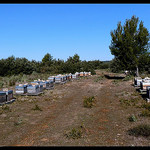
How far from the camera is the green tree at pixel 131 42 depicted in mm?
28297

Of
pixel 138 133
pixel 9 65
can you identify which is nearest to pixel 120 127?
pixel 138 133

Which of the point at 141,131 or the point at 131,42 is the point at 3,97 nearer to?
the point at 141,131

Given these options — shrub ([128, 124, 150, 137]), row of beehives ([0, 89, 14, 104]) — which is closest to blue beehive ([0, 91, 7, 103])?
row of beehives ([0, 89, 14, 104])

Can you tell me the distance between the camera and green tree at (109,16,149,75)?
92.8 ft

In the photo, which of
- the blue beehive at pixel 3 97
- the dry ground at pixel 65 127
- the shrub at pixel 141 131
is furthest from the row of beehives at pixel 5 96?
the shrub at pixel 141 131

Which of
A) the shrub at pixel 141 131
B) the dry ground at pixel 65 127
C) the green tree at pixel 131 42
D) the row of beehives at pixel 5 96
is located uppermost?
the green tree at pixel 131 42

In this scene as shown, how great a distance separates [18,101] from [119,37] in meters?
22.3

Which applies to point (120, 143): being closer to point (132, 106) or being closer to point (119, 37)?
point (132, 106)

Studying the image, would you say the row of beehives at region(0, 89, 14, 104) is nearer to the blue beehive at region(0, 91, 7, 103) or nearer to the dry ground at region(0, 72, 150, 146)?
the blue beehive at region(0, 91, 7, 103)

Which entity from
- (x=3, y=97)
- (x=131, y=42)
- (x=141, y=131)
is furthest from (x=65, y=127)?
(x=131, y=42)

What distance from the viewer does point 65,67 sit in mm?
47219

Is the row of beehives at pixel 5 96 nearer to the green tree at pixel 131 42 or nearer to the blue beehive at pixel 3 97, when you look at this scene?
the blue beehive at pixel 3 97

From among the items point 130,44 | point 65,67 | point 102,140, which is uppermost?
point 130,44

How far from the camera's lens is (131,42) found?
2841 cm
